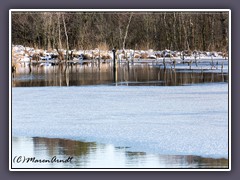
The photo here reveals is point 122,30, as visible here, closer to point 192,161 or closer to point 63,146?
point 63,146

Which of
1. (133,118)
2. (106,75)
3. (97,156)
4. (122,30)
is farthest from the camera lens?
(106,75)

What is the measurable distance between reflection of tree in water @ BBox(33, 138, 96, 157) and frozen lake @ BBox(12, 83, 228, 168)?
0.12 m

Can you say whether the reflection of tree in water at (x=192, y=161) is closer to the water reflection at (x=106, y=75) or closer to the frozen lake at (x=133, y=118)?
the frozen lake at (x=133, y=118)

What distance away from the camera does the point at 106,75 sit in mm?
13922

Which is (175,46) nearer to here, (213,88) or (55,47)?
(213,88)

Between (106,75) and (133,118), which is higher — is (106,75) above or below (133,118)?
above

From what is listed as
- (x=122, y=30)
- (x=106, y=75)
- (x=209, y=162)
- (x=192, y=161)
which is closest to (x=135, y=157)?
(x=192, y=161)

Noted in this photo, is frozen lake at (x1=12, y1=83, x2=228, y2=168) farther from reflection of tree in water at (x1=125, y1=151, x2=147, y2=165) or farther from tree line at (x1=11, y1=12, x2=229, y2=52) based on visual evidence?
tree line at (x1=11, y1=12, x2=229, y2=52)

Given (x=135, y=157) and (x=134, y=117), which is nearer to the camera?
(x=135, y=157)

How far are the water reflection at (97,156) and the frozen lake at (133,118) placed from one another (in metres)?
0.07

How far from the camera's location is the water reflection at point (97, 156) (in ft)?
32.2

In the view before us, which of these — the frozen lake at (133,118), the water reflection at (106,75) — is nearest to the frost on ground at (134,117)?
the frozen lake at (133,118)

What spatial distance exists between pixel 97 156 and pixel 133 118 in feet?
4.52
